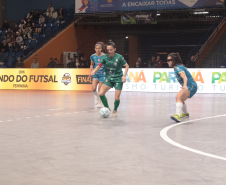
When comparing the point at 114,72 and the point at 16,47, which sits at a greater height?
the point at 16,47

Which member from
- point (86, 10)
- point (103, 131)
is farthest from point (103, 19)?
point (103, 131)

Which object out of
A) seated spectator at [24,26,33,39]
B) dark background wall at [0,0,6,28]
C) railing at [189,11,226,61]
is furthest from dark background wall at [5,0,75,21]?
railing at [189,11,226,61]

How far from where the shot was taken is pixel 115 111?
10547mm

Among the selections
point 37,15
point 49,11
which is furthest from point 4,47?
point 49,11

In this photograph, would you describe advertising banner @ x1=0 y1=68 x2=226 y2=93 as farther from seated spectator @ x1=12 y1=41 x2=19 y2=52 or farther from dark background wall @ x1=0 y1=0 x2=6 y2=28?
dark background wall @ x1=0 y1=0 x2=6 y2=28

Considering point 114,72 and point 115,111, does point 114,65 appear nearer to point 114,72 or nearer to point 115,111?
point 114,72

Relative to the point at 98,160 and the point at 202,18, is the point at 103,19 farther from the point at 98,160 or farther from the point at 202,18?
the point at 98,160

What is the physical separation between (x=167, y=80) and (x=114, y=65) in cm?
1165

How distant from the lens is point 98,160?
524cm

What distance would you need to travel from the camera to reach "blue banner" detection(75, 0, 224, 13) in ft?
89.2

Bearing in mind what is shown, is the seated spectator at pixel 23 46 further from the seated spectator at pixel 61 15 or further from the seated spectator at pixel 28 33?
the seated spectator at pixel 61 15

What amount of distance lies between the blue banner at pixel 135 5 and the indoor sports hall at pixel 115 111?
68 mm

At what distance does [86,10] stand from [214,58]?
1003 centimetres

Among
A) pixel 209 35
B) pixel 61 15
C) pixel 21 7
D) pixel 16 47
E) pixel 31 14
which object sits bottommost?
pixel 16 47
